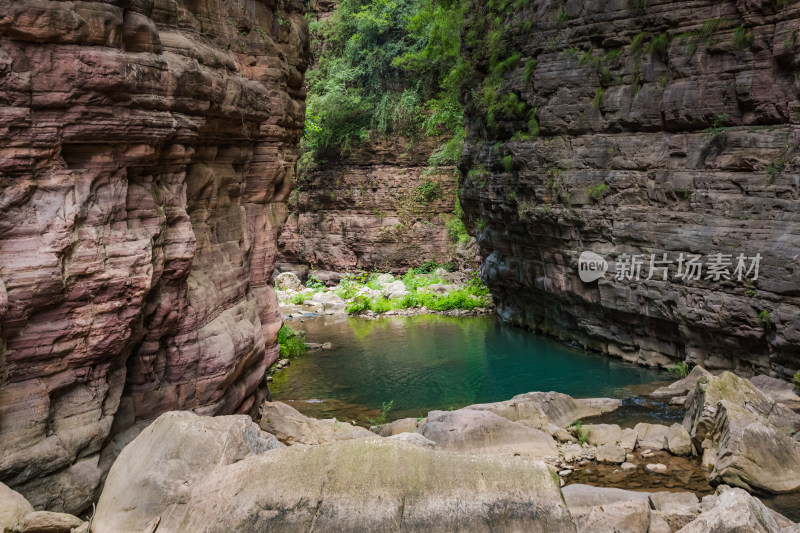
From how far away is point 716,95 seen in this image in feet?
47.5

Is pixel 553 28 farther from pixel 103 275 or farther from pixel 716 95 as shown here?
pixel 103 275

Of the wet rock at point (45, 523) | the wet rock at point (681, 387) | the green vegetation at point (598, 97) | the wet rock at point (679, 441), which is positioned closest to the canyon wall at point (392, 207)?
the green vegetation at point (598, 97)

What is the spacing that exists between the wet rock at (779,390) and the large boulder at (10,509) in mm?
12421

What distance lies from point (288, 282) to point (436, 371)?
1600cm

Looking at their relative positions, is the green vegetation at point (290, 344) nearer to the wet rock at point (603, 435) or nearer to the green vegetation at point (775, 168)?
the wet rock at point (603, 435)

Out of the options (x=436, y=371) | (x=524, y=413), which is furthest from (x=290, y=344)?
(x=524, y=413)

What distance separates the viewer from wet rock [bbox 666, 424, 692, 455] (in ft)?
33.7

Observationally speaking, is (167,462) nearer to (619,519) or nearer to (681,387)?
(619,519)

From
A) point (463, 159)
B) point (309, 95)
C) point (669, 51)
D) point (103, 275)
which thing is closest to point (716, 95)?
point (669, 51)

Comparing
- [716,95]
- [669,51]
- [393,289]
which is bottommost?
[393,289]

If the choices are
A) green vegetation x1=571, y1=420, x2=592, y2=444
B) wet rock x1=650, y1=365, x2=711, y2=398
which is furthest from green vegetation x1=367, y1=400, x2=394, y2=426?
wet rock x1=650, y1=365, x2=711, y2=398

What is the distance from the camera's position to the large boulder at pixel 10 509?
4.17 metres

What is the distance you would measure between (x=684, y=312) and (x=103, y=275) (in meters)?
13.9

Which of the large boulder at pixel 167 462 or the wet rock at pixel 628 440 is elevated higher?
the large boulder at pixel 167 462
